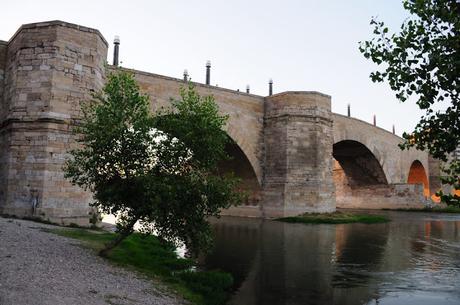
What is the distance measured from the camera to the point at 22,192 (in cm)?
1568

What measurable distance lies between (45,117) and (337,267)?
1142cm

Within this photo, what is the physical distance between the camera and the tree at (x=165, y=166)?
375 inches

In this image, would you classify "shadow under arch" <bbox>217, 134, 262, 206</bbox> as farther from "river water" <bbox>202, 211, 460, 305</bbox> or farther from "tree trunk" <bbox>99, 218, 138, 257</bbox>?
"tree trunk" <bbox>99, 218, 138, 257</bbox>

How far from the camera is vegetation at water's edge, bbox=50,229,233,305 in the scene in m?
8.78

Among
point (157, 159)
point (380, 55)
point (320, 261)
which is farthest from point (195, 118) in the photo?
point (320, 261)

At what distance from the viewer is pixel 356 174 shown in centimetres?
4794

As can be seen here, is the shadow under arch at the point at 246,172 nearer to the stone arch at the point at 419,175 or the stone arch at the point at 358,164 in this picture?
the stone arch at the point at 358,164

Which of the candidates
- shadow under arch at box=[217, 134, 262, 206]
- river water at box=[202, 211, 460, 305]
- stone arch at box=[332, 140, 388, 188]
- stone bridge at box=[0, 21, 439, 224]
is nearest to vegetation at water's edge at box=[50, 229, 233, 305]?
river water at box=[202, 211, 460, 305]

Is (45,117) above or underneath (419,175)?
underneath

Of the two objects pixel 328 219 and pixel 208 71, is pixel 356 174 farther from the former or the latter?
pixel 208 71

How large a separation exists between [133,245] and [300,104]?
738 inches

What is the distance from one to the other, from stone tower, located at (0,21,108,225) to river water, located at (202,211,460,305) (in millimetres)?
6261

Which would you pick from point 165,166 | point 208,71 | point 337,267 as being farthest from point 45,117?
point 208,71

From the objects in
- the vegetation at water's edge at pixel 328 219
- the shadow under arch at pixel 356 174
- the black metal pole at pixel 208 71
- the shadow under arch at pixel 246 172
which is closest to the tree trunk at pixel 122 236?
the vegetation at water's edge at pixel 328 219
